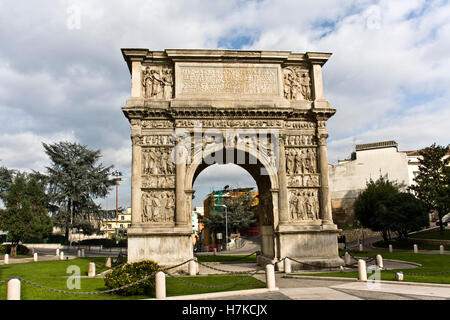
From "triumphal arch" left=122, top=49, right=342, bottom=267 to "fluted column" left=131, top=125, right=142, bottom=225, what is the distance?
0.05 meters

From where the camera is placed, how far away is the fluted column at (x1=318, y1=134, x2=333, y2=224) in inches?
747

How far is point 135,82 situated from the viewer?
1914cm

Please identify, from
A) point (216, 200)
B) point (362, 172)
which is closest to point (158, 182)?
point (216, 200)

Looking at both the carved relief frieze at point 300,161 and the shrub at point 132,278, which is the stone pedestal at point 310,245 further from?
the shrub at point 132,278

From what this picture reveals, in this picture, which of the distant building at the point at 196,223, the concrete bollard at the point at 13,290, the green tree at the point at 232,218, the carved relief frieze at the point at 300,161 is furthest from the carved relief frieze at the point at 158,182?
the distant building at the point at 196,223

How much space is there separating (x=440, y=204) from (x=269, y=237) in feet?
77.1

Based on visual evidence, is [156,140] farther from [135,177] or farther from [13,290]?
[13,290]

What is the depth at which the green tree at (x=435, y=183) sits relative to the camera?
118ft

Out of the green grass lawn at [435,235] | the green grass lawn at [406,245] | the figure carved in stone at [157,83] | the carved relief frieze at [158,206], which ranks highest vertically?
the figure carved in stone at [157,83]

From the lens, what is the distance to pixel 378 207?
35.4 metres

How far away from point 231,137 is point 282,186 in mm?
3556

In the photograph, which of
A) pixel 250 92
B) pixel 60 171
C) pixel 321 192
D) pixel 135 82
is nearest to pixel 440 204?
pixel 321 192

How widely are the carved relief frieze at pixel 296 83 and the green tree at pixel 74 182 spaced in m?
29.9
